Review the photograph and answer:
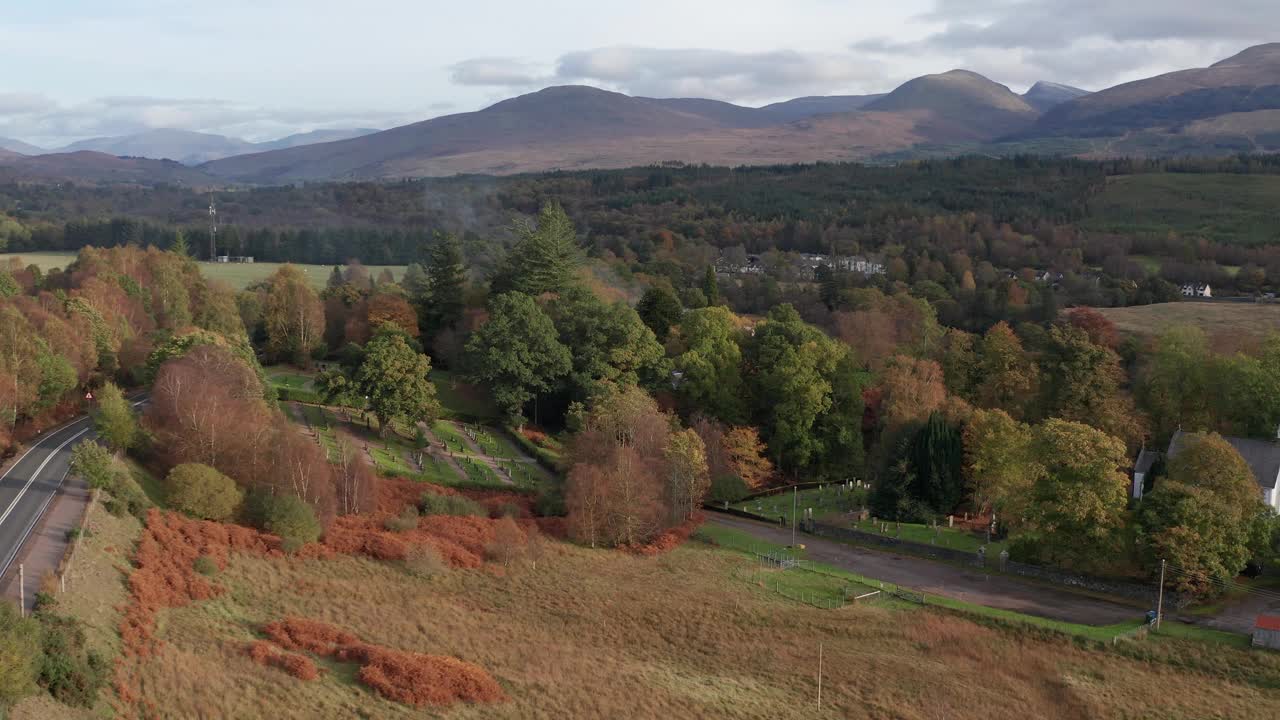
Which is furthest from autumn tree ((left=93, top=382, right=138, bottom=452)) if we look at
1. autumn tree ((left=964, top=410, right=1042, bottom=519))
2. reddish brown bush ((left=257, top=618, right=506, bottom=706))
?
→ autumn tree ((left=964, top=410, right=1042, bottom=519))

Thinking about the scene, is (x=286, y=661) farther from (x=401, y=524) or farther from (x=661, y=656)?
(x=401, y=524)

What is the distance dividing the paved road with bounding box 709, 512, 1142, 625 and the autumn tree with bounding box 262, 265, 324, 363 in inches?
1185

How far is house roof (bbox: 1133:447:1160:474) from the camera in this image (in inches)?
1686

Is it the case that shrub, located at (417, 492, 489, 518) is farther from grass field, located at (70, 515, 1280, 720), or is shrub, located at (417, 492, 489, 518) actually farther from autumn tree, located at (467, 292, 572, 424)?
autumn tree, located at (467, 292, 572, 424)

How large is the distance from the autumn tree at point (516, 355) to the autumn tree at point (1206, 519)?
29.0m

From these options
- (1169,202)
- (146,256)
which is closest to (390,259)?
(146,256)

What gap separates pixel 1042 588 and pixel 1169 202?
347 ft

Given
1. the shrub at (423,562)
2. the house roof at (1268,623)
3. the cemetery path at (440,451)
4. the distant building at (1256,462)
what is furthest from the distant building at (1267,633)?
the cemetery path at (440,451)

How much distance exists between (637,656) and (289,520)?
42.5ft

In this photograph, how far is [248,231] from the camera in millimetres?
128125

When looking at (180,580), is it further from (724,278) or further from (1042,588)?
(724,278)

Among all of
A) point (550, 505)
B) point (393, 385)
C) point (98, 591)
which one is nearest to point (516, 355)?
point (393, 385)

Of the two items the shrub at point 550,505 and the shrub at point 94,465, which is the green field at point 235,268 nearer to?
the shrub at point 550,505

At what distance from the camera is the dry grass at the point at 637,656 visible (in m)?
24.9
